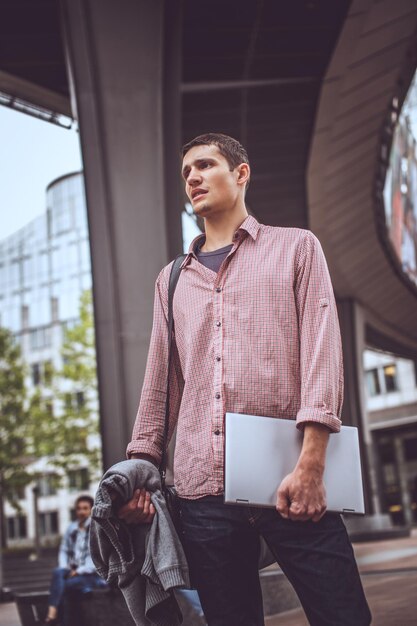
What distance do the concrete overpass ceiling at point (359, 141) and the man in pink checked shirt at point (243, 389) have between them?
1256 cm

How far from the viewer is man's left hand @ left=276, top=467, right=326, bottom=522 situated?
218cm

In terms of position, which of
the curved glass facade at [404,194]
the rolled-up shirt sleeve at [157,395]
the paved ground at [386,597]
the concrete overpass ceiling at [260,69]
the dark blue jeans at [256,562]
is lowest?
the paved ground at [386,597]

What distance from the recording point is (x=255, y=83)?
15406 millimetres

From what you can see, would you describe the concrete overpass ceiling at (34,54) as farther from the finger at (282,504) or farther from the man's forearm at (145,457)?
the finger at (282,504)

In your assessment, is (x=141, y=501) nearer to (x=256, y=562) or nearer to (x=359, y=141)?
(x=256, y=562)

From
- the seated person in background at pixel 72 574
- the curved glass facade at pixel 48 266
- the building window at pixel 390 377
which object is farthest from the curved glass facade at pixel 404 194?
the curved glass facade at pixel 48 266

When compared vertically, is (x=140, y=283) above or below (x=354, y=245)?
below

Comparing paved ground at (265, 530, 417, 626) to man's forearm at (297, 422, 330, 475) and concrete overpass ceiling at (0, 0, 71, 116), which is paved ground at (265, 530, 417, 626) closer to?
man's forearm at (297, 422, 330, 475)

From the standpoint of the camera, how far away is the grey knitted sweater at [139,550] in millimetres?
2266

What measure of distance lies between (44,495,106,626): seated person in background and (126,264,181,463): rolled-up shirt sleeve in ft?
19.5

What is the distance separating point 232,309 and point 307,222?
23.5 metres

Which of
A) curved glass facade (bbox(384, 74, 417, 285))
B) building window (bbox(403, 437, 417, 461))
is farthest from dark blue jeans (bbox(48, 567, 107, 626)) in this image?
building window (bbox(403, 437, 417, 461))

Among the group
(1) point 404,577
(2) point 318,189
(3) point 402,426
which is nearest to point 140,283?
(1) point 404,577

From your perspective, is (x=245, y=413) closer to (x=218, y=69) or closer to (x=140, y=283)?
(x=140, y=283)
